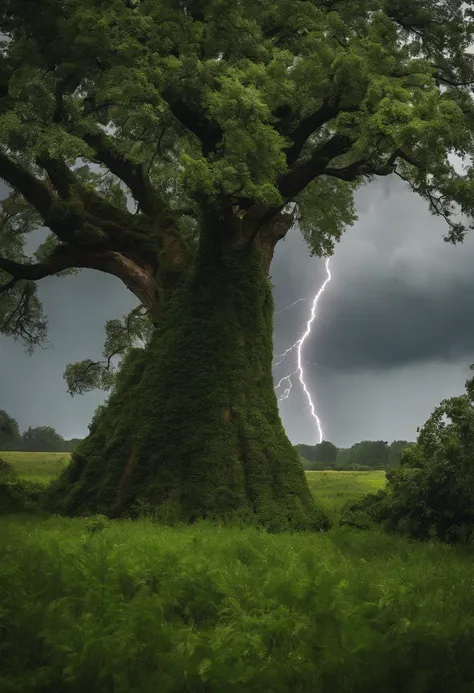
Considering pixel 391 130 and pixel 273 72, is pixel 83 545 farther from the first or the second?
pixel 273 72

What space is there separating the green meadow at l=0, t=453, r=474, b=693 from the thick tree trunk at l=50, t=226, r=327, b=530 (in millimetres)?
7568

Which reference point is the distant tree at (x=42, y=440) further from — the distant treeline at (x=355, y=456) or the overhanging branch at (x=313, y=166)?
the overhanging branch at (x=313, y=166)

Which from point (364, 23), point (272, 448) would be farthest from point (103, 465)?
point (364, 23)

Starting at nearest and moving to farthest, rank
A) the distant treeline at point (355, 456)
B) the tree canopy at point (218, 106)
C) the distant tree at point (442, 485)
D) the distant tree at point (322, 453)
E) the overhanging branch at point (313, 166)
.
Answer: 1. the distant tree at point (442, 485)
2. the tree canopy at point (218, 106)
3. the overhanging branch at point (313, 166)
4. the distant treeline at point (355, 456)
5. the distant tree at point (322, 453)

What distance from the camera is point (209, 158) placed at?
59.7 ft

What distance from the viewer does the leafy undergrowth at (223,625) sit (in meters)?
4.62

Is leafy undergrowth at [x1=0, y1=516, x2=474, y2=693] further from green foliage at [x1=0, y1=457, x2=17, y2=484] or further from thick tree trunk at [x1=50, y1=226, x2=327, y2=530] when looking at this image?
green foliage at [x1=0, y1=457, x2=17, y2=484]

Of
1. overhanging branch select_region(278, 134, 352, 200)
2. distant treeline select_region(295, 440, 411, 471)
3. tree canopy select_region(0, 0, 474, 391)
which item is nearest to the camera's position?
tree canopy select_region(0, 0, 474, 391)

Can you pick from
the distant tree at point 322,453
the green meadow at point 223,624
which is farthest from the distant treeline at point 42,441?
the green meadow at point 223,624

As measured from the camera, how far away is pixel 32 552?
826 cm

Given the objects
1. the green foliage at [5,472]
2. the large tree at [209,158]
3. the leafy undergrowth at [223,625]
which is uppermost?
the large tree at [209,158]

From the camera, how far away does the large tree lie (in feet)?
53.7

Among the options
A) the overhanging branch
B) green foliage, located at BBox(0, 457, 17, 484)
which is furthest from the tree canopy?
green foliage, located at BBox(0, 457, 17, 484)

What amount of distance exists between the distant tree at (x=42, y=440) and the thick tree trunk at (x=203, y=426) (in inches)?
2514
